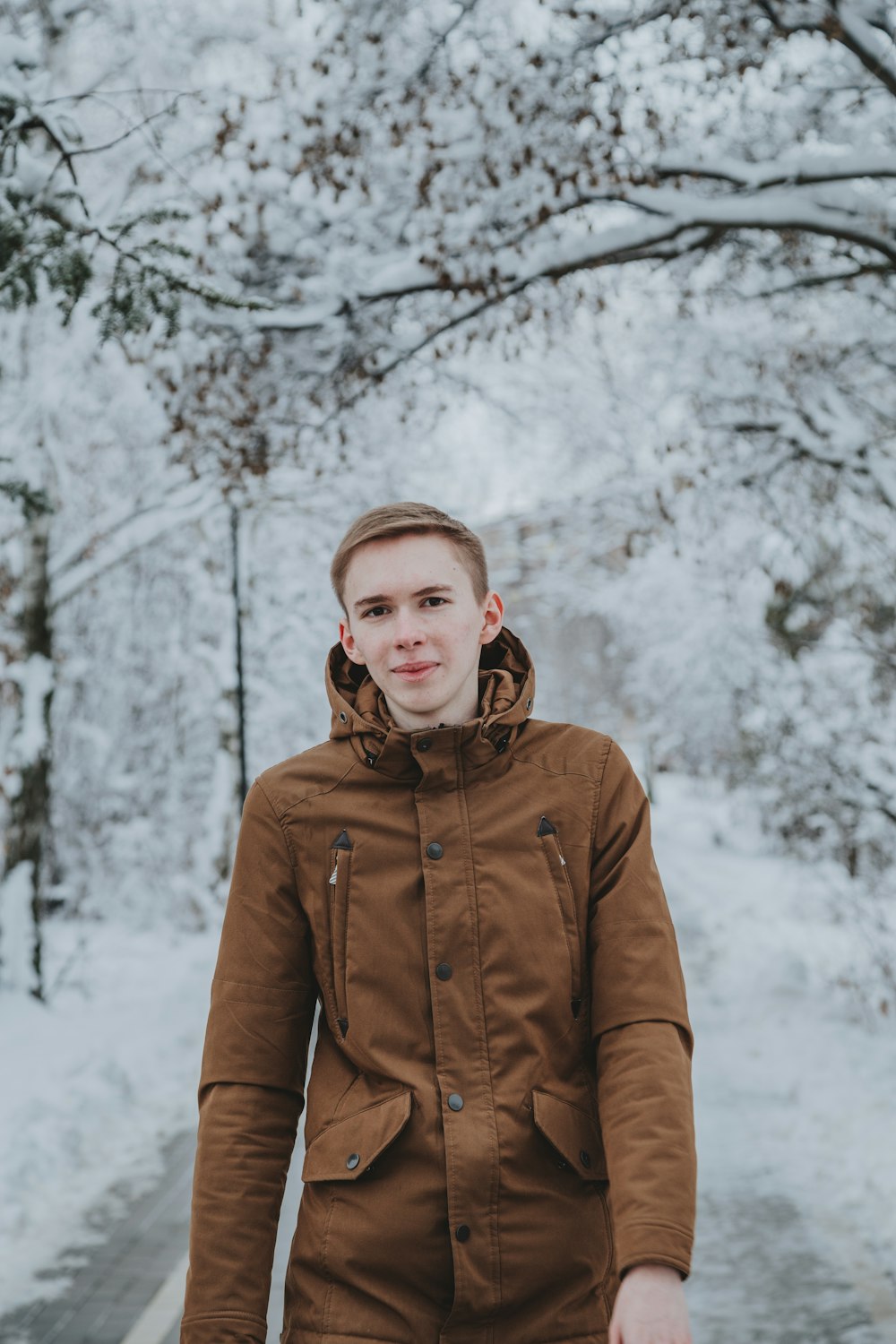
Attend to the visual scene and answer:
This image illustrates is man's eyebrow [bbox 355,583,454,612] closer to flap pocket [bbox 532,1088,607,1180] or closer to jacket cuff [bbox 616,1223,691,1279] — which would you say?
flap pocket [bbox 532,1088,607,1180]

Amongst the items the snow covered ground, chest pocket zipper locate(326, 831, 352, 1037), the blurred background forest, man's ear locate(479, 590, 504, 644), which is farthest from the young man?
the snow covered ground

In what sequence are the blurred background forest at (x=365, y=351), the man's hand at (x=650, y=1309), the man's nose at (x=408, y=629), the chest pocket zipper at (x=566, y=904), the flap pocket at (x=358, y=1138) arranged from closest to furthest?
the man's hand at (x=650, y=1309), the flap pocket at (x=358, y=1138), the chest pocket zipper at (x=566, y=904), the man's nose at (x=408, y=629), the blurred background forest at (x=365, y=351)

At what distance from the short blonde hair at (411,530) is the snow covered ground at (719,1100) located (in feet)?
13.0

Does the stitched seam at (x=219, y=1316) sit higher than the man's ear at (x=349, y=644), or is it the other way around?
the man's ear at (x=349, y=644)

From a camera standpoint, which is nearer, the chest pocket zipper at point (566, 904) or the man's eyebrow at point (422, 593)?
the chest pocket zipper at point (566, 904)

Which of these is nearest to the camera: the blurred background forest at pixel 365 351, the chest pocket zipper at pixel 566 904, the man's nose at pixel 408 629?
the chest pocket zipper at pixel 566 904

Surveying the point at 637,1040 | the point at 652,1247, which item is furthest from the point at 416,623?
the point at 652,1247

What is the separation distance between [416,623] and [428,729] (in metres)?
0.18

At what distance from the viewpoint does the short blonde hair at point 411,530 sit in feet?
7.17

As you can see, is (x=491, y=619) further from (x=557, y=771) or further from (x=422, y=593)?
(x=557, y=771)

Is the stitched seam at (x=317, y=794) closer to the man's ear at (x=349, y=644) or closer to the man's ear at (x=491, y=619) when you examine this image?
the man's ear at (x=349, y=644)

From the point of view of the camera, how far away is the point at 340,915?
207 centimetres

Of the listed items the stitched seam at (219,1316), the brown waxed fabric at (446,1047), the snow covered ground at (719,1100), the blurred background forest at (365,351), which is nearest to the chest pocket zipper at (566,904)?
the brown waxed fabric at (446,1047)

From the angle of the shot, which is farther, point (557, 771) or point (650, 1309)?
point (557, 771)
